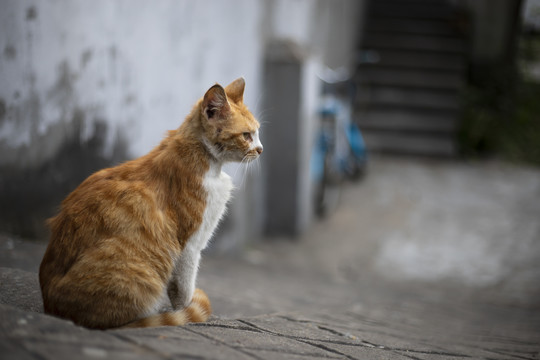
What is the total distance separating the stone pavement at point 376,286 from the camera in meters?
1.87

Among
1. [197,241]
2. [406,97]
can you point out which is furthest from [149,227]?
[406,97]

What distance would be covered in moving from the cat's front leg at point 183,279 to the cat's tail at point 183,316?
41mm

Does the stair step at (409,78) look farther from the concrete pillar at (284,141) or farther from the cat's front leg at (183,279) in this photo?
the cat's front leg at (183,279)

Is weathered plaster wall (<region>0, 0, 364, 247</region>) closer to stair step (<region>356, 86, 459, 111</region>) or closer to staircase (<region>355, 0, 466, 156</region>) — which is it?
staircase (<region>355, 0, 466, 156</region>)

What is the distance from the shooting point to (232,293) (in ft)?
11.9

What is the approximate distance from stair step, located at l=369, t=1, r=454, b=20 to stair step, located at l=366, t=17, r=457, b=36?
0.40 feet

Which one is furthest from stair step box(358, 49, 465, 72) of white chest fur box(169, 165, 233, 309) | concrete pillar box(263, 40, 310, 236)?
white chest fur box(169, 165, 233, 309)

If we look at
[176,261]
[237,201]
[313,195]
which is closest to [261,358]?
[176,261]

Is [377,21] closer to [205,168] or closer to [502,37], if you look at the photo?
[502,37]

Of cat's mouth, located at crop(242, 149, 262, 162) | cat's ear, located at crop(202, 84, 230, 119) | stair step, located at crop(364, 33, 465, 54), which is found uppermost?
stair step, located at crop(364, 33, 465, 54)

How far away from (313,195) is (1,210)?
4.56 meters

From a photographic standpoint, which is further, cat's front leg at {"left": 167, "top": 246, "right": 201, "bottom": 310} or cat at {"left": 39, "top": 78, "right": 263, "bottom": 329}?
cat's front leg at {"left": 167, "top": 246, "right": 201, "bottom": 310}

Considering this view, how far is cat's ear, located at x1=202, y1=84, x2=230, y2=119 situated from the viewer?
6.82ft

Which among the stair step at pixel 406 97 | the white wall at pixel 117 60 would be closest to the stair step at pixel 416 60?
the stair step at pixel 406 97
